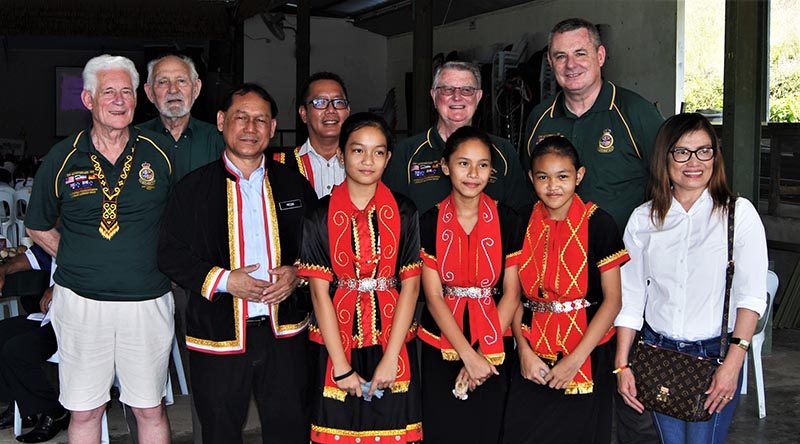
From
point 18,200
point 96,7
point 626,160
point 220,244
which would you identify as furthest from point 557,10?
point 220,244

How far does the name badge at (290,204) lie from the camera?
2.74m

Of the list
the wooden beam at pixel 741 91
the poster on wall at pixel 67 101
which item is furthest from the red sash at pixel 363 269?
the poster on wall at pixel 67 101

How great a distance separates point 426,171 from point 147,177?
3.28 feet

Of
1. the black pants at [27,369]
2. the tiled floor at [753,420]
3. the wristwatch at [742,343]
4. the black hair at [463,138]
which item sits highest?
the black hair at [463,138]

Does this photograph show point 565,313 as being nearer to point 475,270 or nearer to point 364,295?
point 475,270

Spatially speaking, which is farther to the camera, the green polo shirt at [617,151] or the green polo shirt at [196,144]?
the green polo shirt at [196,144]

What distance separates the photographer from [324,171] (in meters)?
3.27

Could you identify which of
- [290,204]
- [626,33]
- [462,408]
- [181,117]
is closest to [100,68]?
[181,117]

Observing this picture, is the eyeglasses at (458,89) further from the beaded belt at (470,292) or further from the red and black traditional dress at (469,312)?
the beaded belt at (470,292)

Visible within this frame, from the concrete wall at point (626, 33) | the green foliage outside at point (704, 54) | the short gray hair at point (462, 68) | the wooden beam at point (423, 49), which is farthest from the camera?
the concrete wall at point (626, 33)

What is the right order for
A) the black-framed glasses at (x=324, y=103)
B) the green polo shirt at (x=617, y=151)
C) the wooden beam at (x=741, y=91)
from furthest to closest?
the wooden beam at (x=741, y=91)
the black-framed glasses at (x=324, y=103)
the green polo shirt at (x=617, y=151)

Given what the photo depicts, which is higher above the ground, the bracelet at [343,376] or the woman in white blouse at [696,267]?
the woman in white blouse at [696,267]

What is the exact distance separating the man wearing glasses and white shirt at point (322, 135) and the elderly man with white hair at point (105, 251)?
612 mm

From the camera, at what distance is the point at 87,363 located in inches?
108
